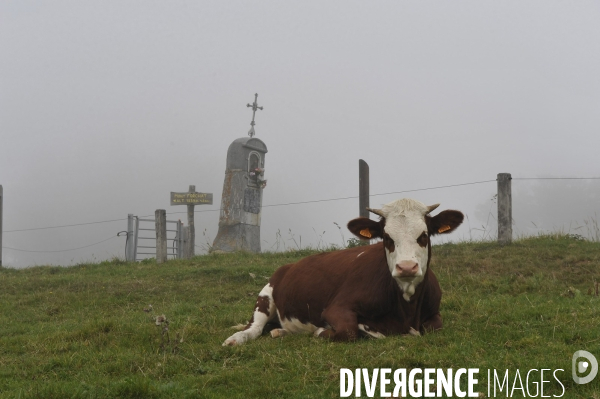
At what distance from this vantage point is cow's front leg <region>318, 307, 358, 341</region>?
666cm

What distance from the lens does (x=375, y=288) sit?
7.04m

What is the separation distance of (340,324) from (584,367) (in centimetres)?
251

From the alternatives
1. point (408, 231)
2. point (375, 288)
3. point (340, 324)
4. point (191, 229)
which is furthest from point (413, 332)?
point (191, 229)

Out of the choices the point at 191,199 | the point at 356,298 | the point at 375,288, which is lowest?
the point at 356,298

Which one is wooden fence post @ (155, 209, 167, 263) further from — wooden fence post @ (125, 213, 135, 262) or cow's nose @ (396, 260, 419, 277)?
cow's nose @ (396, 260, 419, 277)

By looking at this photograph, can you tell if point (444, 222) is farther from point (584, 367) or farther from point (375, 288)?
point (584, 367)

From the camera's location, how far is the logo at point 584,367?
4715mm

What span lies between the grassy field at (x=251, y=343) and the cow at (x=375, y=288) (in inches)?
11.6

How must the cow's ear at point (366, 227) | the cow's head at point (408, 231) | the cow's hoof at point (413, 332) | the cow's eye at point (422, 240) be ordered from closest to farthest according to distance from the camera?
the cow's head at point (408, 231), the cow's eye at point (422, 240), the cow's hoof at point (413, 332), the cow's ear at point (366, 227)

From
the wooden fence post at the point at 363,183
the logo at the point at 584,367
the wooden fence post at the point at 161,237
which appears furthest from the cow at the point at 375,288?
the wooden fence post at the point at 161,237

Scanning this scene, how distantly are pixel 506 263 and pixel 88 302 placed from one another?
7692mm

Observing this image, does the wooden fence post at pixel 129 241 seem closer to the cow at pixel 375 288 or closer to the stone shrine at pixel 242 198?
the stone shrine at pixel 242 198

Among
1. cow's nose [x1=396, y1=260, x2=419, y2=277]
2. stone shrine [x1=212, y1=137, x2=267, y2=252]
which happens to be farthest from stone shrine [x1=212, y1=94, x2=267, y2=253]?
cow's nose [x1=396, y1=260, x2=419, y2=277]

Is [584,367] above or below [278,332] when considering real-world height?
above
